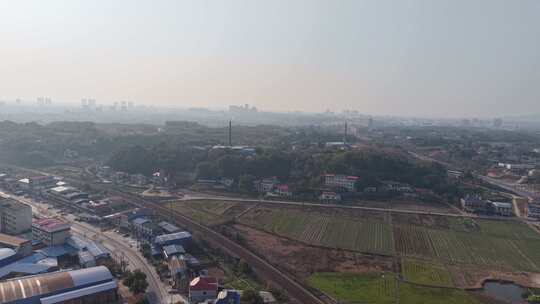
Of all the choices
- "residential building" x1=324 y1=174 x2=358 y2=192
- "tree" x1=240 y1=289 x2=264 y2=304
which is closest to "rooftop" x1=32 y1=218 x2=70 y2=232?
"tree" x1=240 y1=289 x2=264 y2=304

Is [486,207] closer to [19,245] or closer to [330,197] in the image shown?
[330,197]

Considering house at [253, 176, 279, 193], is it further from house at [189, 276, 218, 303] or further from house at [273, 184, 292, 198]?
→ house at [189, 276, 218, 303]

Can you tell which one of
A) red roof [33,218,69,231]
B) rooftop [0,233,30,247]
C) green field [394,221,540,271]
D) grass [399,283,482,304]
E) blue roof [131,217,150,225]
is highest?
red roof [33,218,69,231]

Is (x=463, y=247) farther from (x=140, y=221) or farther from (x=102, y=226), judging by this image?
(x=102, y=226)

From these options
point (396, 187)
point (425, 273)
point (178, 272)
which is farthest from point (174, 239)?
point (396, 187)

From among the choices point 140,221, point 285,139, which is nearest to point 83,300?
point 140,221

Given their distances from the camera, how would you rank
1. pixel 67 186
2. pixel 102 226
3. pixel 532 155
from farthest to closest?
pixel 532 155
pixel 67 186
pixel 102 226
